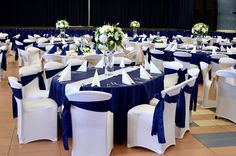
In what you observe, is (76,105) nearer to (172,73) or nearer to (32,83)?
(32,83)

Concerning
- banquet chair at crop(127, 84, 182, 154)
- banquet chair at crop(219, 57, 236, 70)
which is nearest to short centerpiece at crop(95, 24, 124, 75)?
banquet chair at crop(127, 84, 182, 154)

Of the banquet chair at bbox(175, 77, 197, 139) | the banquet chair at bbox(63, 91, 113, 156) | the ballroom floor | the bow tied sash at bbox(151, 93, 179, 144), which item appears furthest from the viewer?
the banquet chair at bbox(175, 77, 197, 139)

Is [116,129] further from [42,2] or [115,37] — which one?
[42,2]

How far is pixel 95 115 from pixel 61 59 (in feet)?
11.3

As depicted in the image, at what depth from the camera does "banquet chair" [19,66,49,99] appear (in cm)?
500

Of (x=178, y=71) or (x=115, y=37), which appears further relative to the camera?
(x=178, y=71)

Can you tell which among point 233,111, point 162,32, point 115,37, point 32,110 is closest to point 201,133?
point 233,111

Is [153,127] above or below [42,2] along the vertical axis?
below

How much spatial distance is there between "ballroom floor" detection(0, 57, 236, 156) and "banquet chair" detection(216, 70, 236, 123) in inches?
5.4

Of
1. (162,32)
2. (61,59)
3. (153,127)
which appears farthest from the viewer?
(162,32)

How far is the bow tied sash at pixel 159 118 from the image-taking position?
3.89 m

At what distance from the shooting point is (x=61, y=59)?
22.7 feet

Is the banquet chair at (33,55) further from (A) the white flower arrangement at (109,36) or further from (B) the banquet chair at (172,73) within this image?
(A) the white flower arrangement at (109,36)

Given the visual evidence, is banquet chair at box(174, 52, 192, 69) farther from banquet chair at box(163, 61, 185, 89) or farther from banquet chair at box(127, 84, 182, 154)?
banquet chair at box(127, 84, 182, 154)
